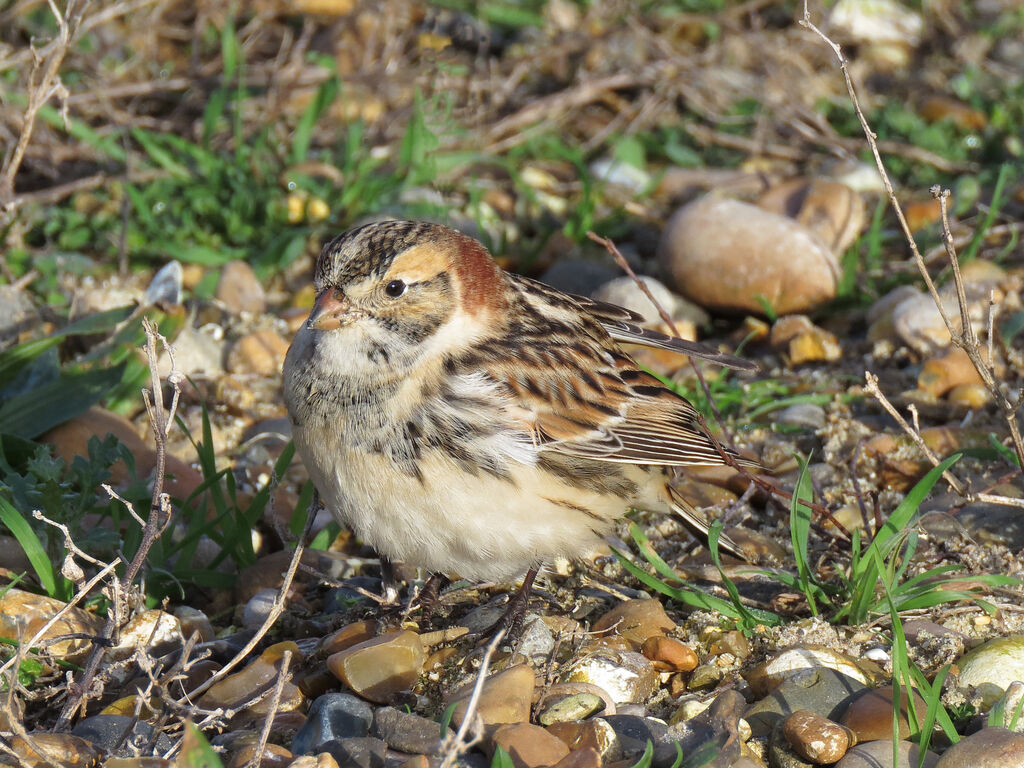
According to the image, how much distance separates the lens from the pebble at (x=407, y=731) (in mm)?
3201

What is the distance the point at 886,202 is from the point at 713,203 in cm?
111

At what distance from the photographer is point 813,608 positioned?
380 centimetres

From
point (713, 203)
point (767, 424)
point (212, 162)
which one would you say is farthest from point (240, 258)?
point (767, 424)

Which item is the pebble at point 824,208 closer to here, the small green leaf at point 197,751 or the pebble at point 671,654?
the pebble at point 671,654

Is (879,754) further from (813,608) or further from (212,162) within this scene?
(212,162)

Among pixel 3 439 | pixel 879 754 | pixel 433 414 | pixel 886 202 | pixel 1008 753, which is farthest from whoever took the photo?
pixel 886 202

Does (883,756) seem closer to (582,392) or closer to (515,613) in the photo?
(515,613)

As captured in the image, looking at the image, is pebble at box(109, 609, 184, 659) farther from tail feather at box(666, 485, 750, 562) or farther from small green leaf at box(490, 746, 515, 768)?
tail feather at box(666, 485, 750, 562)

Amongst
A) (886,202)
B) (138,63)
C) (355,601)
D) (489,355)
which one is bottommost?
(355,601)

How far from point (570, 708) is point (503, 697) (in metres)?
0.23

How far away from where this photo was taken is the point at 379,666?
3.57 m

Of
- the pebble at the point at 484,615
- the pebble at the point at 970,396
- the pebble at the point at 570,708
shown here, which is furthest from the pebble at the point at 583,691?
the pebble at the point at 970,396

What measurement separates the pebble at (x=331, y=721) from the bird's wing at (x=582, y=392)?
38.3 inches

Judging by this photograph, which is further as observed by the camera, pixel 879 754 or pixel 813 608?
pixel 813 608
